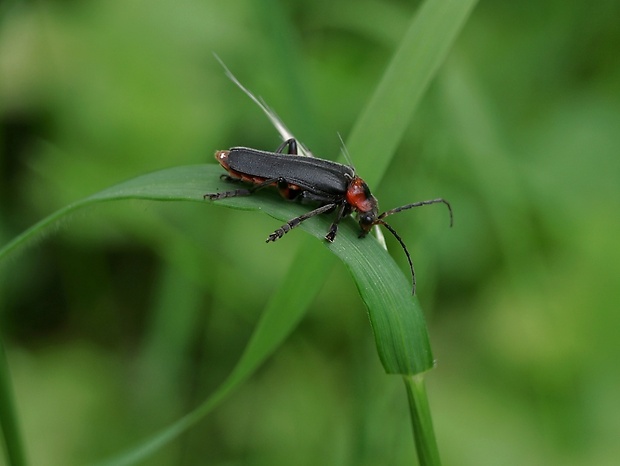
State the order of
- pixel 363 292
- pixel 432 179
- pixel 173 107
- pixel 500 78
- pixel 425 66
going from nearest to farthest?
pixel 363 292 → pixel 425 66 → pixel 432 179 → pixel 173 107 → pixel 500 78

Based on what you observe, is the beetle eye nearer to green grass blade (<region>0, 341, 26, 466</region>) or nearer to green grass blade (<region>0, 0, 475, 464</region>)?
green grass blade (<region>0, 0, 475, 464</region>)

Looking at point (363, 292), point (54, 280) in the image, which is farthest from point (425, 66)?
point (54, 280)

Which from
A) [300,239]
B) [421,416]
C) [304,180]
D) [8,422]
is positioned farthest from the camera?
[300,239]

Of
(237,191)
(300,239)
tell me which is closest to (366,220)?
(237,191)

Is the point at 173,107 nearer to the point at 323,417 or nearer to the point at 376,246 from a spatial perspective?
the point at 323,417

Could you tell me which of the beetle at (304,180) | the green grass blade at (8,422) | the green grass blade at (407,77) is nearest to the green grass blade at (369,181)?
the green grass blade at (407,77)

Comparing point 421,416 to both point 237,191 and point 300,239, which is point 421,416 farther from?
point 300,239
